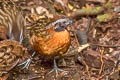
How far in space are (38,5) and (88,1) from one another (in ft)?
3.57

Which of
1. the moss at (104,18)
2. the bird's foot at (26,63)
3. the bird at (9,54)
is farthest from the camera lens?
the moss at (104,18)

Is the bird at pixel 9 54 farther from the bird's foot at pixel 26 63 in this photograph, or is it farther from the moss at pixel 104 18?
the moss at pixel 104 18

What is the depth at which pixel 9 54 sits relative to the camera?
3805mm

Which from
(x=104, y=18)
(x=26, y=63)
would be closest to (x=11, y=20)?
(x=26, y=63)

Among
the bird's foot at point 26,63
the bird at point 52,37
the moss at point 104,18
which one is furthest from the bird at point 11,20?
the moss at point 104,18

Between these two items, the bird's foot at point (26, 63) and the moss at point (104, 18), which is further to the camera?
the moss at point (104, 18)

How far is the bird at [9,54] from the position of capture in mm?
3705

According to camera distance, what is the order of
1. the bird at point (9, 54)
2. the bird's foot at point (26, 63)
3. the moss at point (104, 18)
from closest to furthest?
1. the bird at point (9, 54)
2. the bird's foot at point (26, 63)
3. the moss at point (104, 18)

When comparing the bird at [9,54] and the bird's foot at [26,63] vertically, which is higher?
the bird at [9,54]

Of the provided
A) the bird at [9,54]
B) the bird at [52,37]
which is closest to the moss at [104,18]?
the bird at [52,37]

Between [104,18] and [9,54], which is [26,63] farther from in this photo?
[104,18]

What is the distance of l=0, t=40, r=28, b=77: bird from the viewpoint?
3.71 meters

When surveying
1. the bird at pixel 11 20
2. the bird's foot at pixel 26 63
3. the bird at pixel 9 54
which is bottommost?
the bird's foot at pixel 26 63

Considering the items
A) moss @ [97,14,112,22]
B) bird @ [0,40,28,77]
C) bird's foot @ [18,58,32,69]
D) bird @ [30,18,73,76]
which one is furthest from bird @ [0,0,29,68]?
moss @ [97,14,112,22]
